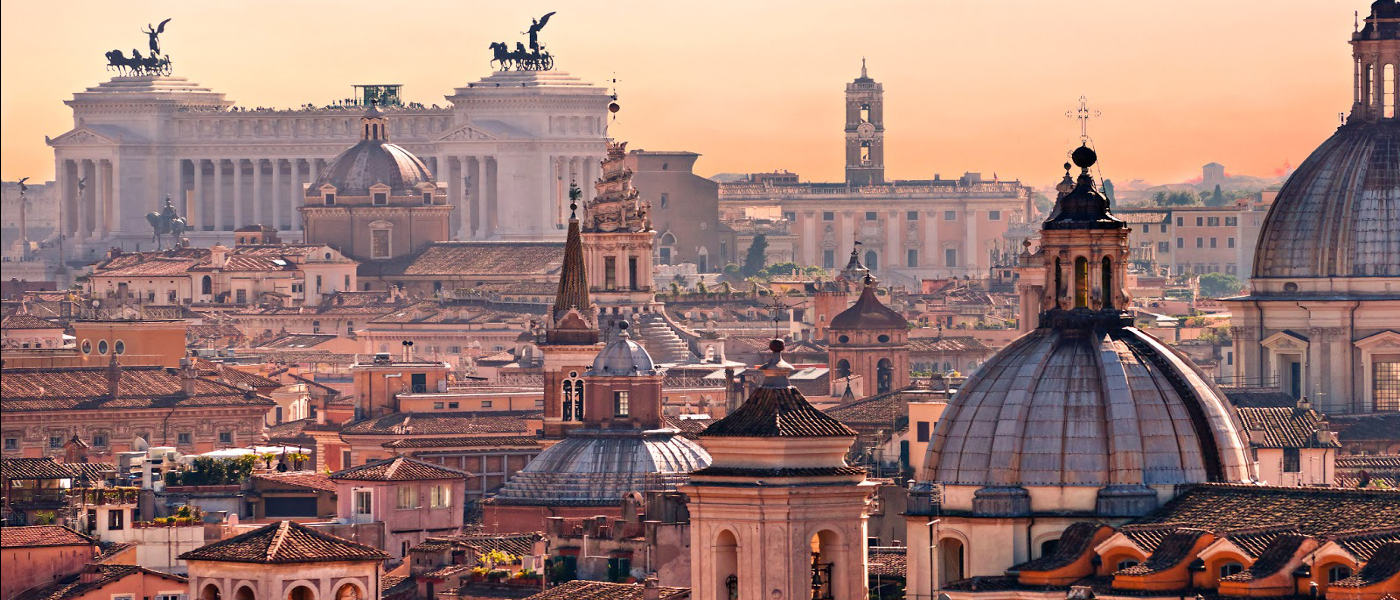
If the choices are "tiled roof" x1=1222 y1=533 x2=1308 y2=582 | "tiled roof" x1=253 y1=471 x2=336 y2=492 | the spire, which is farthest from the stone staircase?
"tiled roof" x1=1222 y1=533 x2=1308 y2=582

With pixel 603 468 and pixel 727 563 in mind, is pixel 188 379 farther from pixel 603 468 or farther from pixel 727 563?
pixel 727 563

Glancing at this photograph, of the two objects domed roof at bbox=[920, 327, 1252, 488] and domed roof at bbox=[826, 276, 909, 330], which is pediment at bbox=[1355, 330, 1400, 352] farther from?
domed roof at bbox=[920, 327, 1252, 488]

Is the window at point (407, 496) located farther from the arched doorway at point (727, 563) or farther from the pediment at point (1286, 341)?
the arched doorway at point (727, 563)

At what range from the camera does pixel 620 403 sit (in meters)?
85.4

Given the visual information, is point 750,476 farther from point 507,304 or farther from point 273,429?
point 507,304

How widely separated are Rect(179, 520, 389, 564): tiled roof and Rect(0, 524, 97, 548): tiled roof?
1115 centimetres

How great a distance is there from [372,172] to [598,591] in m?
116

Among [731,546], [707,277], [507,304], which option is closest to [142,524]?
[731,546]

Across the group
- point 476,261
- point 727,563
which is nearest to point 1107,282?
point 727,563

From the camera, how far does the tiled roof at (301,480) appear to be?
84562 mm

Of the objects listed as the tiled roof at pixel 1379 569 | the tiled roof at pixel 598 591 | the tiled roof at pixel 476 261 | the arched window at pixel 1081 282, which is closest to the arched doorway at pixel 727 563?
the arched window at pixel 1081 282

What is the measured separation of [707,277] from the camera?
192 metres

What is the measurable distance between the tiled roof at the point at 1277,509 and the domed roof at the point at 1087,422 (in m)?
0.59

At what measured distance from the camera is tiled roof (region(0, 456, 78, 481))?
8294cm
